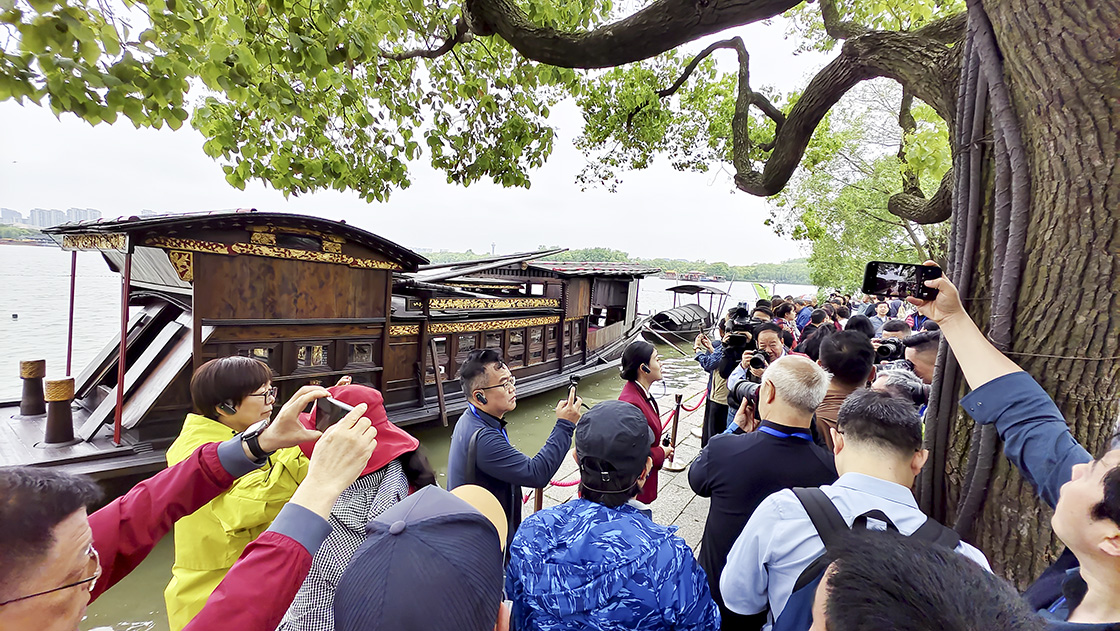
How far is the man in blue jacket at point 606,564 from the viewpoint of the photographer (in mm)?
1407

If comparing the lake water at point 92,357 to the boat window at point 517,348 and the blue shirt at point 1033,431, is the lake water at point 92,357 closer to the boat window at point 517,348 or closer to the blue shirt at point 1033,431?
the boat window at point 517,348

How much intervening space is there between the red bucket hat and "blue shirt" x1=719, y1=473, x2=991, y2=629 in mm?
1284

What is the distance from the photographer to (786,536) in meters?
1.56

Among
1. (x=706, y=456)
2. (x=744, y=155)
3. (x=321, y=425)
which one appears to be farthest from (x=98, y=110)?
(x=744, y=155)

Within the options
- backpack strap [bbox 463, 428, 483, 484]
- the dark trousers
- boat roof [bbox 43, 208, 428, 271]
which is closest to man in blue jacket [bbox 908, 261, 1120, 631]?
backpack strap [bbox 463, 428, 483, 484]

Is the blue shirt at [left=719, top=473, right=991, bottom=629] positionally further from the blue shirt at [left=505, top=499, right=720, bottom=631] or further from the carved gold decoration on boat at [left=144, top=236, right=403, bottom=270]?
the carved gold decoration on boat at [left=144, top=236, right=403, bottom=270]

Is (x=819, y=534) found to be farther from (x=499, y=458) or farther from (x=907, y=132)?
(x=907, y=132)

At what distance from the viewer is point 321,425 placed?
1.97 m

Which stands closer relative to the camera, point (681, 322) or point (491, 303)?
point (491, 303)

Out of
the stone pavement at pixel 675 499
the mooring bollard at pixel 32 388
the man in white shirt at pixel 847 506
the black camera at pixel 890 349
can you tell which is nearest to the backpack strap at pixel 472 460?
the stone pavement at pixel 675 499

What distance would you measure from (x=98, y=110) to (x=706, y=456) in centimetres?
338

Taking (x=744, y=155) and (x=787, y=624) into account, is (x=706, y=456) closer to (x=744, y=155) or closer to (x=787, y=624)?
(x=787, y=624)

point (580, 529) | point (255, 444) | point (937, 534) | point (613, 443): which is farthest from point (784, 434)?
point (255, 444)

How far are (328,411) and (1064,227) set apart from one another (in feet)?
8.99
